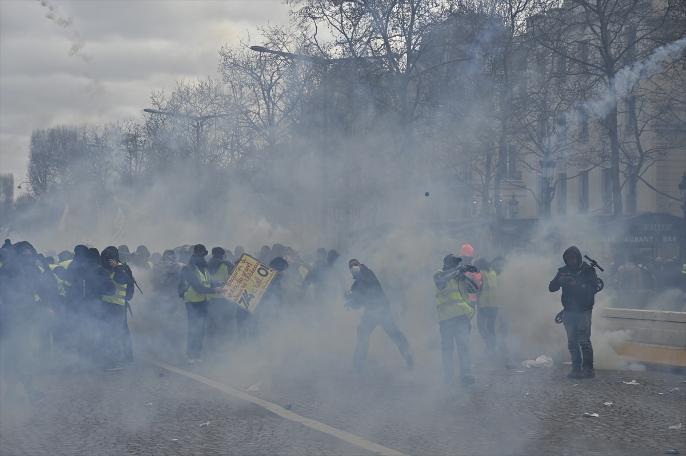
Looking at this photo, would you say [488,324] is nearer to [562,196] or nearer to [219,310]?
[219,310]

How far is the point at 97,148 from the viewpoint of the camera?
150 feet

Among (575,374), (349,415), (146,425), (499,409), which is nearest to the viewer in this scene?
(146,425)

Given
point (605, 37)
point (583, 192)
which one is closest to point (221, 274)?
point (605, 37)

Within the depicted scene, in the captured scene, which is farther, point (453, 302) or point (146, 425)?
point (453, 302)

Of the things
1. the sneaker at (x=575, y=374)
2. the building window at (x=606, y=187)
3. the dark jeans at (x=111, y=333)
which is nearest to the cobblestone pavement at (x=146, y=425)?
the dark jeans at (x=111, y=333)

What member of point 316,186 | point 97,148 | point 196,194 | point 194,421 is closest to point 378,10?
point 316,186

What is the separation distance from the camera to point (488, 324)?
43.4ft

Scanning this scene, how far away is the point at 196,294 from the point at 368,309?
2.59 metres

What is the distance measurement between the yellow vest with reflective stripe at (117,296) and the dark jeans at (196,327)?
0.92 metres

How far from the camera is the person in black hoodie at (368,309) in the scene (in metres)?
11.8

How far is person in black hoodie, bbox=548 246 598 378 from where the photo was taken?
452 inches

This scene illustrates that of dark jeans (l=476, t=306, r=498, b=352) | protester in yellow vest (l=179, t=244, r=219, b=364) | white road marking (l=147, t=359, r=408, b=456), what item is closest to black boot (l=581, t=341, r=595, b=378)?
dark jeans (l=476, t=306, r=498, b=352)

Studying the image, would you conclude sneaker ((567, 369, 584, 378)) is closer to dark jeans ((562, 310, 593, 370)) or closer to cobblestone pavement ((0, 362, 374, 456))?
dark jeans ((562, 310, 593, 370))

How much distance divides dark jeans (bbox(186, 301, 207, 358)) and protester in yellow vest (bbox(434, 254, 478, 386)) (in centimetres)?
382
